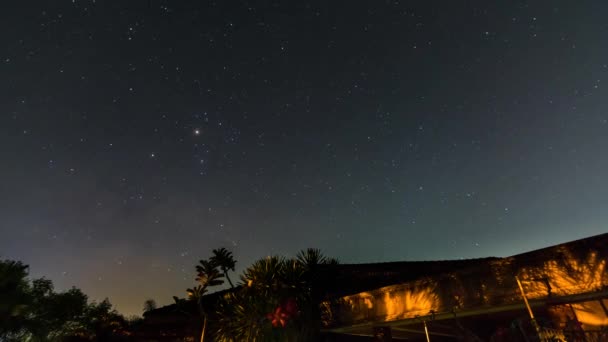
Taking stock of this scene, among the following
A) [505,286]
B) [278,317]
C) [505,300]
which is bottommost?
[505,300]

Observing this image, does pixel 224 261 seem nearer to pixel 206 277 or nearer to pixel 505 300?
pixel 206 277

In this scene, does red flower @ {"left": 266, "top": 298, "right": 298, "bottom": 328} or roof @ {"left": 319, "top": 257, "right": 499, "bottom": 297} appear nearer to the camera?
red flower @ {"left": 266, "top": 298, "right": 298, "bottom": 328}

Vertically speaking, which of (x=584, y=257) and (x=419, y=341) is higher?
(x=584, y=257)

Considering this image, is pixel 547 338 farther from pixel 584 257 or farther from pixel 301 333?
pixel 301 333

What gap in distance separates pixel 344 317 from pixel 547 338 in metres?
5.23

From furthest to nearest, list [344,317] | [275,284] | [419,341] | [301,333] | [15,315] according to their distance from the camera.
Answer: [15,315], [419,341], [275,284], [301,333], [344,317]

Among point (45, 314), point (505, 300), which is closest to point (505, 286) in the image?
point (505, 300)

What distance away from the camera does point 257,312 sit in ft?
33.9

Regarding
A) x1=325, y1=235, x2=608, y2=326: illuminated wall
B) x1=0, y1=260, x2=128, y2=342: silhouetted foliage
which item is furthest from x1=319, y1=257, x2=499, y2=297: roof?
x1=0, y1=260, x2=128, y2=342: silhouetted foliage

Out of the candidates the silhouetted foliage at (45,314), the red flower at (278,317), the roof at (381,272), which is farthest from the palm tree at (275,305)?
the silhouetted foliage at (45,314)

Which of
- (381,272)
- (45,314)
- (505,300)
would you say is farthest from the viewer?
(45,314)

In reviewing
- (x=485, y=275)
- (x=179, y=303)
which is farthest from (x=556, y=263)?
(x=179, y=303)

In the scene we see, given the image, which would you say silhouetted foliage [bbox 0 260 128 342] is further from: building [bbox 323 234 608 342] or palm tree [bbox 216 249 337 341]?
building [bbox 323 234 608 342]

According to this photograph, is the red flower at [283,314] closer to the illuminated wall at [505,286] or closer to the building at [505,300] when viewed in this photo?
the building at [505,300]
